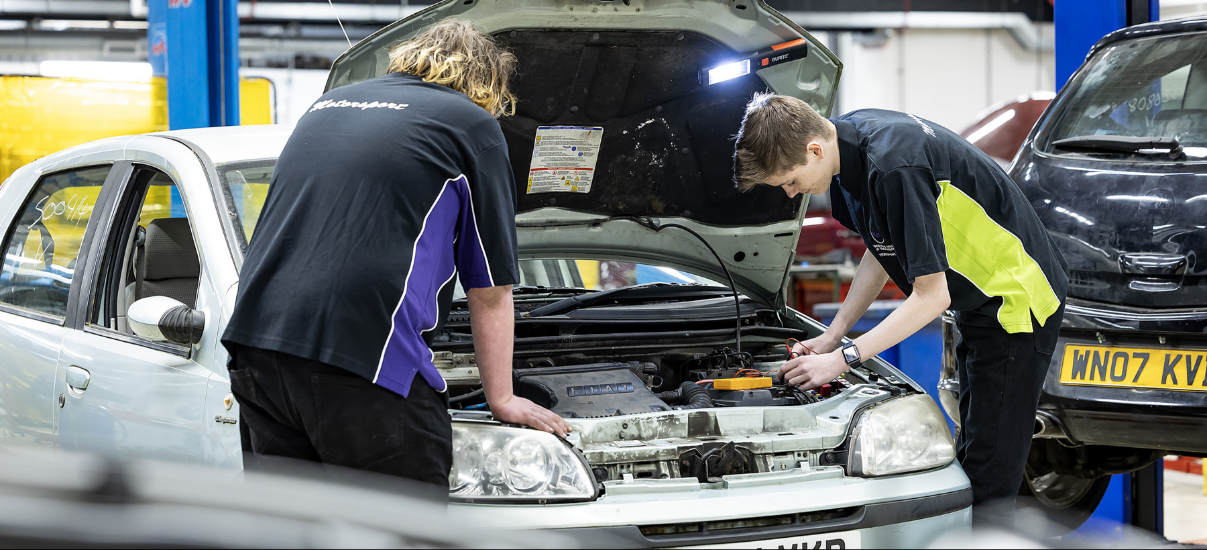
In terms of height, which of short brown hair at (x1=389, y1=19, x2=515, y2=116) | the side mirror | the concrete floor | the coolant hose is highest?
short brown hair at (x1=389, y1=19, x2=515, y2=116)

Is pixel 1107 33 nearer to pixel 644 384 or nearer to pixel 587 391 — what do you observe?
pixel 644 384

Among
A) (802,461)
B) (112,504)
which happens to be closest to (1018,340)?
(802,461)

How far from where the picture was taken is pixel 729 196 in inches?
134

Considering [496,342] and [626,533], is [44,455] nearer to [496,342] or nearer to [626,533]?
[496,342]

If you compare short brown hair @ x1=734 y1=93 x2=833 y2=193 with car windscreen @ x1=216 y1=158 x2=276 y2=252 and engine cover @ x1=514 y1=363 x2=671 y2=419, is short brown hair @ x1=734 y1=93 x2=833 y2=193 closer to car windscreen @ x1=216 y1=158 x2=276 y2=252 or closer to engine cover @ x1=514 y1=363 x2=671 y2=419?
engine cover @ x1=514 y1=363 x2=671 y2=419

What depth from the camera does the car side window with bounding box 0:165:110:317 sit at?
3037 mm

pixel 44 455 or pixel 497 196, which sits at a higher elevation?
pixel 497 196

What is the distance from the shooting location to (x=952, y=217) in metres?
2.58

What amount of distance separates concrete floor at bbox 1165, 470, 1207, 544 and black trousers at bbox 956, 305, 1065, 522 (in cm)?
184

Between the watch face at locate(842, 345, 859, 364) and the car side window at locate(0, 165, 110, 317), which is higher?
the car side window at locate(0, 165, 110, 317)

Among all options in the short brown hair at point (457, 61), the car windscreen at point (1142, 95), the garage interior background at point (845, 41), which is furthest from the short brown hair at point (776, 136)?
the garage interior background at point (845, 41)

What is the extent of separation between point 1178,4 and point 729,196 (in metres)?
8.50

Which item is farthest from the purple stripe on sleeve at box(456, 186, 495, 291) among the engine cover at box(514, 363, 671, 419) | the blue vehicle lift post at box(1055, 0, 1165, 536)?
the blue vehicle lift post at box(1055, 0, 1165, 536)

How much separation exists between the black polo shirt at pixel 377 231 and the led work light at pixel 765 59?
1187mm
